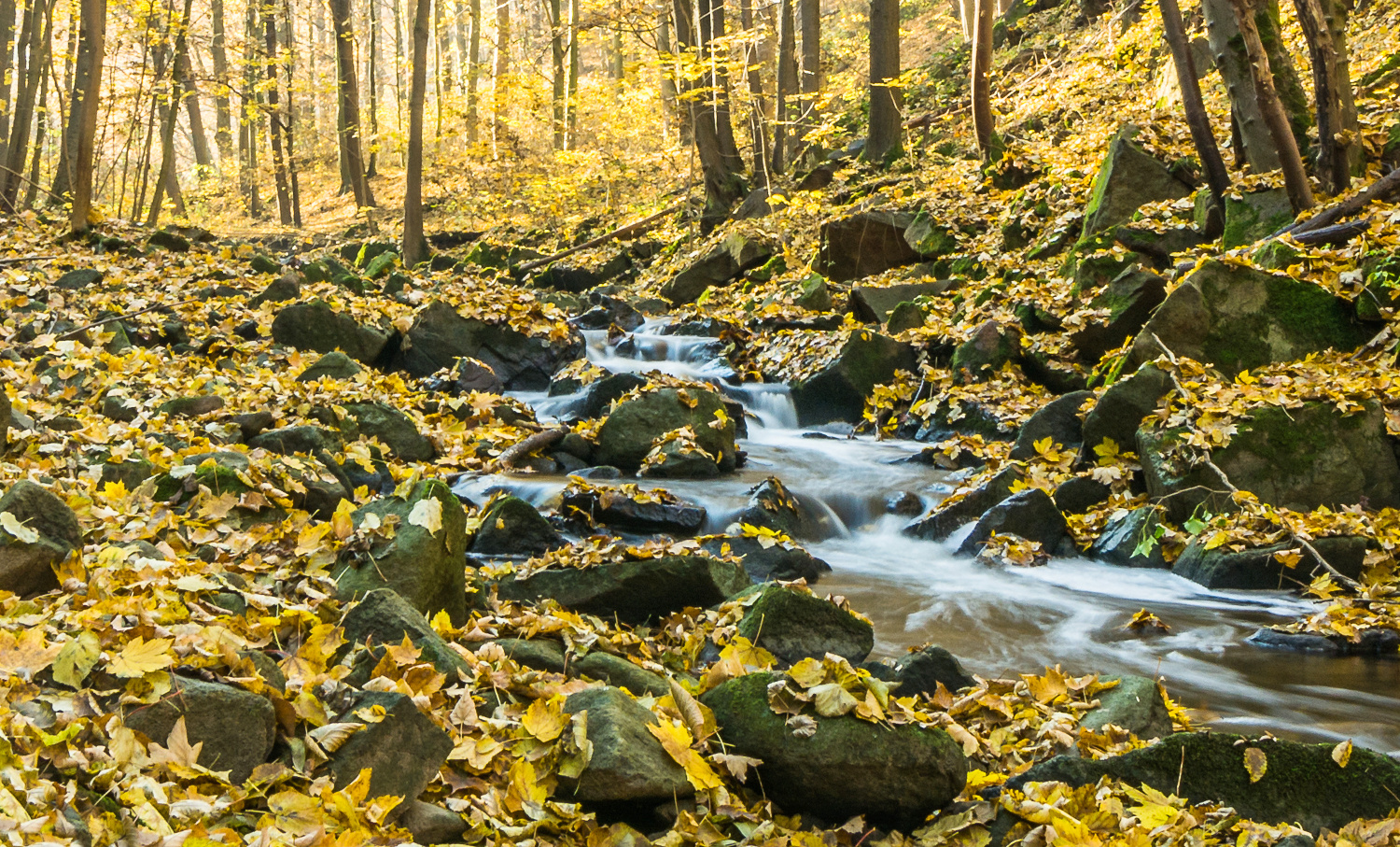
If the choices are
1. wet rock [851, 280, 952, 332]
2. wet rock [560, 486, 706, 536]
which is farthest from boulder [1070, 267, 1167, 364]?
wet rock [560, 486, 706, 536]

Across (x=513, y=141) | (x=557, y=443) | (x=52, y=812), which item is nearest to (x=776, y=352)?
(x=557, y=443)

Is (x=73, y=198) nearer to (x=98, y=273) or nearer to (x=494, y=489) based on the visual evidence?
(x=98, y=273)

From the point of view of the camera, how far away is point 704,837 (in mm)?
3020

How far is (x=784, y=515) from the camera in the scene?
8078 millimetres

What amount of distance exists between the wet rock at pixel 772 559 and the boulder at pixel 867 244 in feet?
28.6

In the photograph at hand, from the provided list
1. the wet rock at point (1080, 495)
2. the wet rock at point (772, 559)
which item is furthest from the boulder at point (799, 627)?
the wet rock at point (1080, 495)

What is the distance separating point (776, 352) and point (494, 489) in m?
5.56

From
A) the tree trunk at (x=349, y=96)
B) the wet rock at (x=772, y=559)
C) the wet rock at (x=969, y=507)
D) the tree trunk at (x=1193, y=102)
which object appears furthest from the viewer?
the tree trunk at (x=349, y=96)

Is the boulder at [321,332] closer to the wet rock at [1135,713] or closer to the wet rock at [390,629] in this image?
the wet rock at [390,629]

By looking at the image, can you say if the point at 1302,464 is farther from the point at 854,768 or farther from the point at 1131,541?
the point at 854,768

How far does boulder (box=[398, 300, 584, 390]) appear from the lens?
40.0 ft

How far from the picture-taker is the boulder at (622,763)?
2982mm

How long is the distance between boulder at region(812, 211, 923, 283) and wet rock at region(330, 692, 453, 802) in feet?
42.9

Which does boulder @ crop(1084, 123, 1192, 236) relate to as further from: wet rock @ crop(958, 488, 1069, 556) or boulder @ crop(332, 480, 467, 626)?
boulder @ crop(332, 480, 467, 626)
